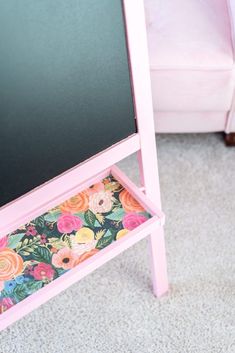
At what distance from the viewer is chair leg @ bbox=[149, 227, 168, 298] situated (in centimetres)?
116

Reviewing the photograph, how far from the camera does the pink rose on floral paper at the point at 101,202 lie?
1.07 m

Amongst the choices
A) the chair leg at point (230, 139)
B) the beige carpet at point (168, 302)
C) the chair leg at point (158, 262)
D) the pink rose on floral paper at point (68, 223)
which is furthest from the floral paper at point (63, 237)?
the chair leg at point (230, 139)

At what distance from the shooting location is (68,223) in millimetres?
1062

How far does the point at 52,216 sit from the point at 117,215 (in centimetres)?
15

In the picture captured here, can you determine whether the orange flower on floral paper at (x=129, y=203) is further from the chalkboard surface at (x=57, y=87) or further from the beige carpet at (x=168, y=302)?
the beige carpet at (x=168, y=302)

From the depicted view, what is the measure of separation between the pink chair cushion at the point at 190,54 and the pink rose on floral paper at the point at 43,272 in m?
0.67

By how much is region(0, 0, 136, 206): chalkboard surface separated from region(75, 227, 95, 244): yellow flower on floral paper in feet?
0.62

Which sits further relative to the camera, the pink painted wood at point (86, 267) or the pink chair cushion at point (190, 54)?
the pink chair cushion at point (190, 54)

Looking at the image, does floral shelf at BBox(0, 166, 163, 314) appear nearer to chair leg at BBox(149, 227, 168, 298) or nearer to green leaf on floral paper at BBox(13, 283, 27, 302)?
green leaf on floral paper at BBox(13, 283, 27, 302)

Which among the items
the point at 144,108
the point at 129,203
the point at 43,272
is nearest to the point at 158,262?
the point at 129,203

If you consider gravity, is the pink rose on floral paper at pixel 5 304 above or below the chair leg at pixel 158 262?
above

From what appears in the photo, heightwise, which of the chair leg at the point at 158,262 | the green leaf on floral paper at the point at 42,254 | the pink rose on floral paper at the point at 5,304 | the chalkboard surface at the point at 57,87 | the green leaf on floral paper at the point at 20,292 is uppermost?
the chalkboard surface at the point at 57,87

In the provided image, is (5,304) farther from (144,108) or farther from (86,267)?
(144,108)

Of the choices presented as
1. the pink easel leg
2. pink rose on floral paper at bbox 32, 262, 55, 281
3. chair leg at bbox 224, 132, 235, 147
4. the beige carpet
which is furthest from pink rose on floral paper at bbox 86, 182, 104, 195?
chair leg at bbox 224, 132, 235, 147
